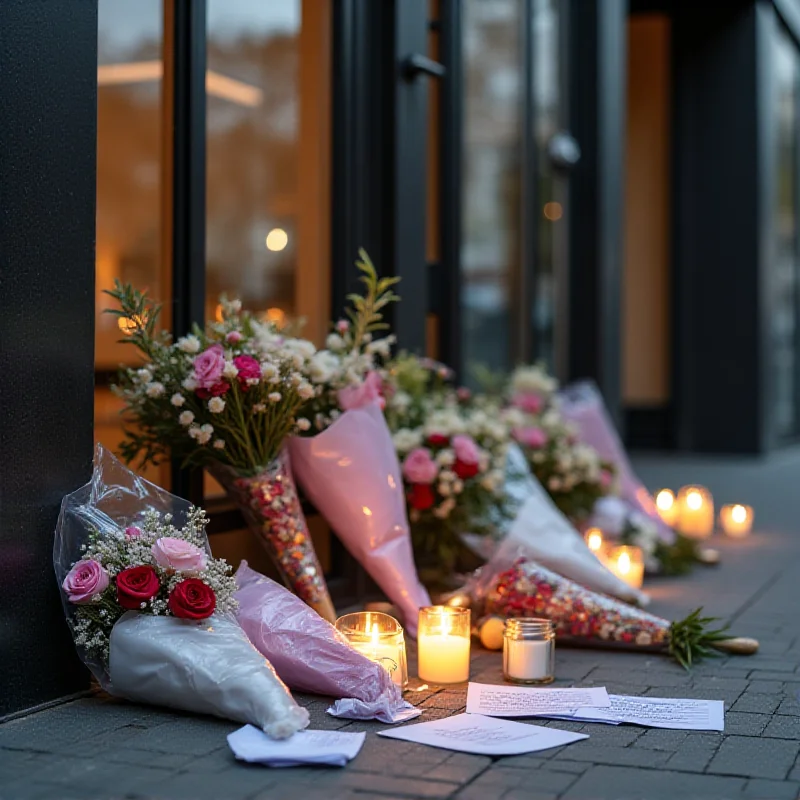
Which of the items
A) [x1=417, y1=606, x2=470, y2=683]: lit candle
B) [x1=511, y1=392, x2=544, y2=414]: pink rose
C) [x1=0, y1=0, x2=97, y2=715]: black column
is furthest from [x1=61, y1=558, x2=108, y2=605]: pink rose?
[x1=511, y1=392, x2=544, y2=414]: pink rose

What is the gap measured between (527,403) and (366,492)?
2.17 m

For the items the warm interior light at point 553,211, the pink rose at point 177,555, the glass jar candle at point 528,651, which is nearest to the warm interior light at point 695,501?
the warm interior light at point 553,211

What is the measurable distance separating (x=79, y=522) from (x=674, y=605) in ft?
8.15

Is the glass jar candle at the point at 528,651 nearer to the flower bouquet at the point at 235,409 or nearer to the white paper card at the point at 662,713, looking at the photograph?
the white paper card at the point at 662,713

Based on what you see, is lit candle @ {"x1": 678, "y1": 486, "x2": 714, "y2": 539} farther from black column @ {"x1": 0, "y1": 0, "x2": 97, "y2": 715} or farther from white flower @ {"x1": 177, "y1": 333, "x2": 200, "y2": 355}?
black column @ {"x1": 0, "y1": 0, "x2": 97, "y2": 715}

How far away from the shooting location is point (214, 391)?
387 centimetres

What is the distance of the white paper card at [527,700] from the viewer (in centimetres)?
333

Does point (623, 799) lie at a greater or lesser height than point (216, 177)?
lesser

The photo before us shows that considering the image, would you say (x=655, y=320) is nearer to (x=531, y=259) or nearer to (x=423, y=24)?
(x=531, y=259)

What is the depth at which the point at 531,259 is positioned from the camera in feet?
26.3

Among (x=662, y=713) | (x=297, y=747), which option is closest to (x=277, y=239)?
(x=662, y=713)

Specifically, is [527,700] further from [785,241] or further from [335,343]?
[785,241]

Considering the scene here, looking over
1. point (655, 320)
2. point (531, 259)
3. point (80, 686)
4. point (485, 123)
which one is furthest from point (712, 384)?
point (80, 686)

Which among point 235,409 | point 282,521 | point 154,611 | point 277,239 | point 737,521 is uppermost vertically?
point 277,239
